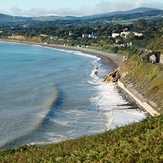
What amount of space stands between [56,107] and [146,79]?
11836 mm

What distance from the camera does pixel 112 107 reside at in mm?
34812

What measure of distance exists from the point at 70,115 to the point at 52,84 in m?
16.7

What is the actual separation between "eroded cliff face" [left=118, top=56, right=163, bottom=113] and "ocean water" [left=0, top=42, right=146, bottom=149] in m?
1.90

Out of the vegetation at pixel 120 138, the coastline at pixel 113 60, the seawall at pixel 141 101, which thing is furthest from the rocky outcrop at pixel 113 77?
the seawall at pixel 141 101

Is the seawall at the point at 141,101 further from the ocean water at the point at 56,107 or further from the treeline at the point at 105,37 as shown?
the treeline at the point at 105,37

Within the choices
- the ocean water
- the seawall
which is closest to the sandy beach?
the ocean water

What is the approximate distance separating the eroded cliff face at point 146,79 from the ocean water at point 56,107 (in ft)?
6.22

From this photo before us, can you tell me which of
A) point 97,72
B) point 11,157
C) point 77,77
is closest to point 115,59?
point 97,72

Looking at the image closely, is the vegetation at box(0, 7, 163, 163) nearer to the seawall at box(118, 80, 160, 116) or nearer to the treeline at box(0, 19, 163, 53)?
the treeline at box(0, 19, 163, 53)

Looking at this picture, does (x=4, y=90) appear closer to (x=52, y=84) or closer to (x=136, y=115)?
(x=52, y=84)

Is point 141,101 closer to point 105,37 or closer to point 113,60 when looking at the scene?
point 113,60

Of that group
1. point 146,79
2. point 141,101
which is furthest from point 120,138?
point 146,79

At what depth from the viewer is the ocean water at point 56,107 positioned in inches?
1053

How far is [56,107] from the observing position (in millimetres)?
34812
